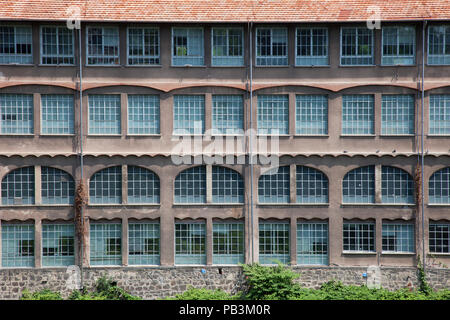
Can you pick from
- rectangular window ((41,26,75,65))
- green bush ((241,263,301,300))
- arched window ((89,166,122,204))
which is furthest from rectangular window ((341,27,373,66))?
rectangular window ((41,26,75,65))

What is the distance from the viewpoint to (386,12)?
26797 mm

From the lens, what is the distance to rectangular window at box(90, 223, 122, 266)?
27031 mm

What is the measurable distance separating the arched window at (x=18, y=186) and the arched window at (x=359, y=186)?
55.6ft

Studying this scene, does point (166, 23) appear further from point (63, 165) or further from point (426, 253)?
point (426, 253)

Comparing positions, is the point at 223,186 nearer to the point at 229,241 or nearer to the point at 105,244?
the point at 229,241

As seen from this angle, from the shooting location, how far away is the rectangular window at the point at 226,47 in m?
27.3

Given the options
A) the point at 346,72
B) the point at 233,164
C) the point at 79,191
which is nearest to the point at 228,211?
the point at 233,164

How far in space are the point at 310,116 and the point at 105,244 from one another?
43.1ft

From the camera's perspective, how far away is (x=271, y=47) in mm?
27344

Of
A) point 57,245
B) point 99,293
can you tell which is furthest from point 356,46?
point 57,245

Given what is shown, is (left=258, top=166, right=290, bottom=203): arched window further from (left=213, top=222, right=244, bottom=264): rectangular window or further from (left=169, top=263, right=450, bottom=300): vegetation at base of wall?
(left=169, top=263, right=450, bottom=300): vegetation at base of wall

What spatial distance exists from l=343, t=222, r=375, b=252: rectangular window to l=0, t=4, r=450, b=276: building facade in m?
0.08

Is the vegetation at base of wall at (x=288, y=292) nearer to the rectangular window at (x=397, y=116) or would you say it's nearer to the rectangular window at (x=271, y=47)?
the rectangular window at (x=397, y=116)

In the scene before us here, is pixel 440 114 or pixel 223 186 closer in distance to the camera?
pixel 440 114
